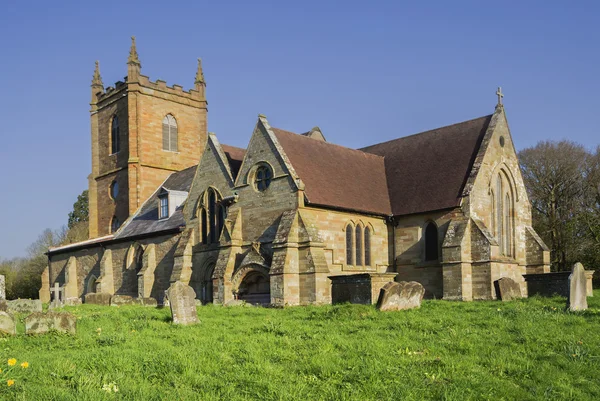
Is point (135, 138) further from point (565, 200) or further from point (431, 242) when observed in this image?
point (565, 200)

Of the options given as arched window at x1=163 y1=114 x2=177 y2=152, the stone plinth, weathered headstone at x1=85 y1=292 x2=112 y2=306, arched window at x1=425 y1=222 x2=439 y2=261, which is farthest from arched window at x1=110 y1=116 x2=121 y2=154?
the stone plinth

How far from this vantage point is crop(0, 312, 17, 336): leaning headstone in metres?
13.8

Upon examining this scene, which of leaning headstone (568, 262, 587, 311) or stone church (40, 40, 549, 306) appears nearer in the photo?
leaning headstone (568, 262, 587, 311)

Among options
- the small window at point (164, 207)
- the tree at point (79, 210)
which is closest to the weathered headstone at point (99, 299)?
the small window at point (164, 207)

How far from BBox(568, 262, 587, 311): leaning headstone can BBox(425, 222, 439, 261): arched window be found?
11307 millimetres

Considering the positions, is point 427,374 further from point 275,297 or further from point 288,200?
point 288,200

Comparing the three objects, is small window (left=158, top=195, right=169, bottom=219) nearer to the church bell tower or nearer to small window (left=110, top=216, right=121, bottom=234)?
the church bell tower

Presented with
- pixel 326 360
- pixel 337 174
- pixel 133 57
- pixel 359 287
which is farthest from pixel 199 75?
pixel 326 360

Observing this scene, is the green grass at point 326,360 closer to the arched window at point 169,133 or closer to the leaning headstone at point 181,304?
the leaning headstone at point 181,304

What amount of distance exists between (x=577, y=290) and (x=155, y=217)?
2646 cm

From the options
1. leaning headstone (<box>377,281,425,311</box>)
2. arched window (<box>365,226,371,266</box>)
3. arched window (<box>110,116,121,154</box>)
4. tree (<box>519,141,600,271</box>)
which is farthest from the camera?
arched window (<box>110,116,121,154</box>)

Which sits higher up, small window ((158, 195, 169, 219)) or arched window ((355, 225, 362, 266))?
small window ((158, 195, 169, 219))

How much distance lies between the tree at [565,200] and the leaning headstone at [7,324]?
3708 cm

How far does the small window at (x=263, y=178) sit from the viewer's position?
28609mm
